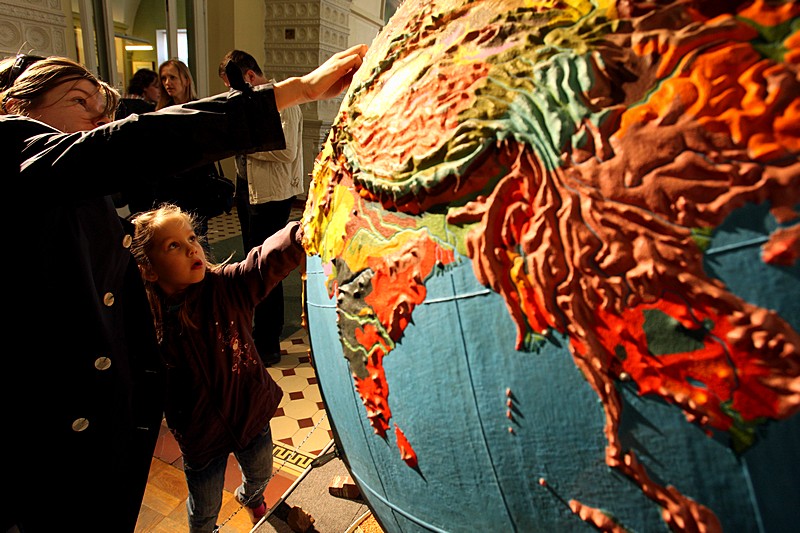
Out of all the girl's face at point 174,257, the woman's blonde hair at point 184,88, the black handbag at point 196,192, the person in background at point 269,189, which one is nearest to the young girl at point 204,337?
the girl's face at point 174,257

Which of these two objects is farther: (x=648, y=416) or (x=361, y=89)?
(x=361, y=89)

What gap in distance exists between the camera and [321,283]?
0.92 meters

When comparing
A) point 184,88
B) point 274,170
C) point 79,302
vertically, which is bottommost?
point 79,302

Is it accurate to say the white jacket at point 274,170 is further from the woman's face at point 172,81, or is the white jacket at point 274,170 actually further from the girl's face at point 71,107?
the girl's face at point 71,107

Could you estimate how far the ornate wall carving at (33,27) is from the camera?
11.4 feet

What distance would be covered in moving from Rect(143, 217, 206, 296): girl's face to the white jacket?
4.58 feet

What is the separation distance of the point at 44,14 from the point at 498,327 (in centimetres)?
446

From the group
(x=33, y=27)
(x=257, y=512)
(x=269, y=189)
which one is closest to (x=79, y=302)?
(x=257, y=512)

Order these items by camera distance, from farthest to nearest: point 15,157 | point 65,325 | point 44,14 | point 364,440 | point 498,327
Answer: point 44,14, point 65,325, point 15,157, point 364,440, point 498,327

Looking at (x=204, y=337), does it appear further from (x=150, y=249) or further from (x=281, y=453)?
(x=281, y=453)

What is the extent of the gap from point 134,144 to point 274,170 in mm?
1948

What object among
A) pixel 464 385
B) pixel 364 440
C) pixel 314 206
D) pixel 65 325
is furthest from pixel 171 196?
pixel 464 385

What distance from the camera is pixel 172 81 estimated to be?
Answer: 9.72 ft

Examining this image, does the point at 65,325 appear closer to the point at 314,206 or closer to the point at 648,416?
the point at 314,206
